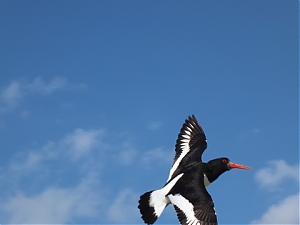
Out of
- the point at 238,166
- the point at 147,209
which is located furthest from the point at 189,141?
the point at 147,209

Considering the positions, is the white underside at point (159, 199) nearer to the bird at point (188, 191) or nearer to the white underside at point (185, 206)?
the bird at point (188, 191)

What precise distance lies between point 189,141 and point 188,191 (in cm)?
291

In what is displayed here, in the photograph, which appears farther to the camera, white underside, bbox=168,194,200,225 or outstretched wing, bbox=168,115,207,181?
outstretched wing, bbox=168,115,207,181

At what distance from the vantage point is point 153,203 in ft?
37.9

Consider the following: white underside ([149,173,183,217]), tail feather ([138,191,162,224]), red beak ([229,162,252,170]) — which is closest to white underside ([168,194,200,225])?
white underside ([149,173,183,217])

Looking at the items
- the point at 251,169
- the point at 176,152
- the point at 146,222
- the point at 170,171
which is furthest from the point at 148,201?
the point at 251,169

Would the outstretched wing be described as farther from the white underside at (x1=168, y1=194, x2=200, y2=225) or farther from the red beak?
the white underside at (x1=168, y1=194, x2=200, y2=225)

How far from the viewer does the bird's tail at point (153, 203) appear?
37.5 ft

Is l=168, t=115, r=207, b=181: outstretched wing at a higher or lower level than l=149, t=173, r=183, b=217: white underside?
higher

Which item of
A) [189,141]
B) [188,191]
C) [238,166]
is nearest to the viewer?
[188,191]

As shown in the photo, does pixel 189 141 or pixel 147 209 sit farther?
pixel 189 141

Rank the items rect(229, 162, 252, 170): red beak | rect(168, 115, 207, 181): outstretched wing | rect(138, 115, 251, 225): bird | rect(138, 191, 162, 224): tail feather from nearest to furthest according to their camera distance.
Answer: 1. rect(138, 115, 251, 225): bird
2. rect(138, 191, 162, 224): tail feather
3. rect(229, 162, 252, 170): red beak
4. rect(168, 115, 207, 181): outstretched wing

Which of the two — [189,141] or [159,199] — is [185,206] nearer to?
[159,199]

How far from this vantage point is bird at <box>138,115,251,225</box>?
36.2ft
